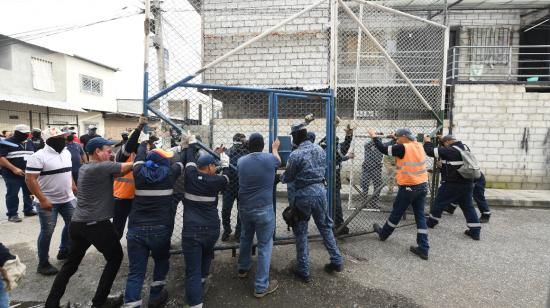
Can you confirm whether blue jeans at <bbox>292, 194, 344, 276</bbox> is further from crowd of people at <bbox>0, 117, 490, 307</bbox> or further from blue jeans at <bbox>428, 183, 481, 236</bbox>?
blue jeans at <bbox>428, 183, 481, 236</bbox>

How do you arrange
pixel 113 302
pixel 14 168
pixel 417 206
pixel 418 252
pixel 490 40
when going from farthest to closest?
1. pixel 490 40
2. pixel 14 168
3. pixel 417 206
4. pixel 418 252
5. pixel 113 302

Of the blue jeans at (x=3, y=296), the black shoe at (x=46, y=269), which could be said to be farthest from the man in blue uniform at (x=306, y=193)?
the black shoe at (x=46, y=269)

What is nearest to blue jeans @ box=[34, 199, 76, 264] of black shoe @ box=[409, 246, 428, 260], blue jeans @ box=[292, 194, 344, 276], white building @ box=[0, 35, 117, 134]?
blue jeans @ box=[292, 194, 344, 276]

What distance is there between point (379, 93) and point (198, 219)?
22.1ft

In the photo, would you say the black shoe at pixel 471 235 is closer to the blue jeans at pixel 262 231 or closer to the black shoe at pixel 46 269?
the blue jeans at pixel 262 231

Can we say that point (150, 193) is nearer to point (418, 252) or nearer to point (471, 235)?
point (418, 252)

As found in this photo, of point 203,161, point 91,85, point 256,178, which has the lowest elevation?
point 256,178

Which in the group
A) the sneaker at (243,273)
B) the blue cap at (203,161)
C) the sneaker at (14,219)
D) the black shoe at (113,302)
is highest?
the blue cap at (203,161)

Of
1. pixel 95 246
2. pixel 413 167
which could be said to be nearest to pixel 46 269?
pixel 95 246

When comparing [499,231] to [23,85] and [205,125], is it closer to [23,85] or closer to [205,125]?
[205,125]

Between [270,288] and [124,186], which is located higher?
[124,186]

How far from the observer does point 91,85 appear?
65.3ft

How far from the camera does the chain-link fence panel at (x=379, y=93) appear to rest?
6.35m

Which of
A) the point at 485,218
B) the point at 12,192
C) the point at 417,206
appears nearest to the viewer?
the point at 417,206
